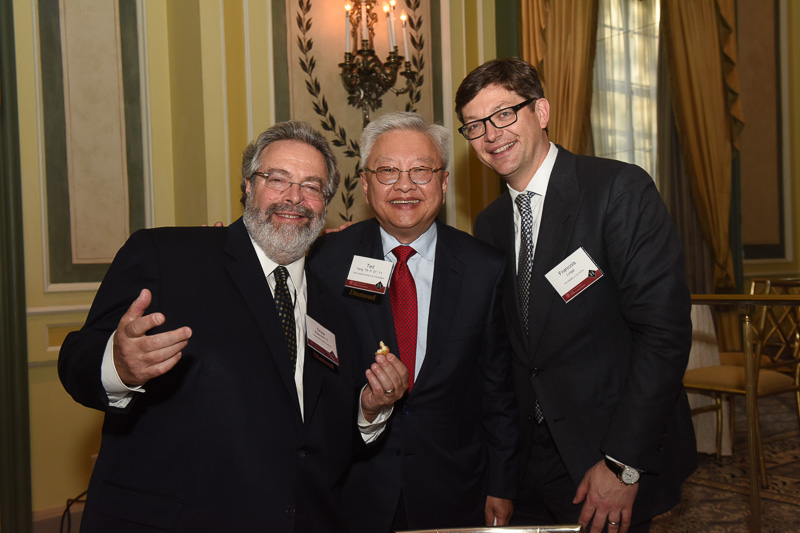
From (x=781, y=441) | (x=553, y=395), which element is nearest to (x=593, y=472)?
(x=553, y=395)

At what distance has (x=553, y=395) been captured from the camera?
184cm

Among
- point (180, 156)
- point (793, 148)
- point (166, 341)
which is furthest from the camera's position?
point (793, 148)

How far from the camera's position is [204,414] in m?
1.54

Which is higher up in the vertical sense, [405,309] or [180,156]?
[180,156]

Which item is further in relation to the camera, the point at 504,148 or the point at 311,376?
the point at 504,148

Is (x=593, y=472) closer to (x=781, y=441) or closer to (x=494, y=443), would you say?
(x=494, y=443)

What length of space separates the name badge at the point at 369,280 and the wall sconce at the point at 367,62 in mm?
2031

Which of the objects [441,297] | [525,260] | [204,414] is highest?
[525,260]

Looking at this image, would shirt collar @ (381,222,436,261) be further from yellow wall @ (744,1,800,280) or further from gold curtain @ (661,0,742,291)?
yellow wall @ (744,1,800,280)

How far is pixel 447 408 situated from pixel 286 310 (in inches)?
23.1

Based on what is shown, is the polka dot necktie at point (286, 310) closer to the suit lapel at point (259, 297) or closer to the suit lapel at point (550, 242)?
the suit lapel at point (259, 297)

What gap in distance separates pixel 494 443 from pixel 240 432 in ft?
2.81

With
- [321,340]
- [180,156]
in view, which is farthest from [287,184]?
[180,156]

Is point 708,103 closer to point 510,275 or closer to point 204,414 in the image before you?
point 510,275
